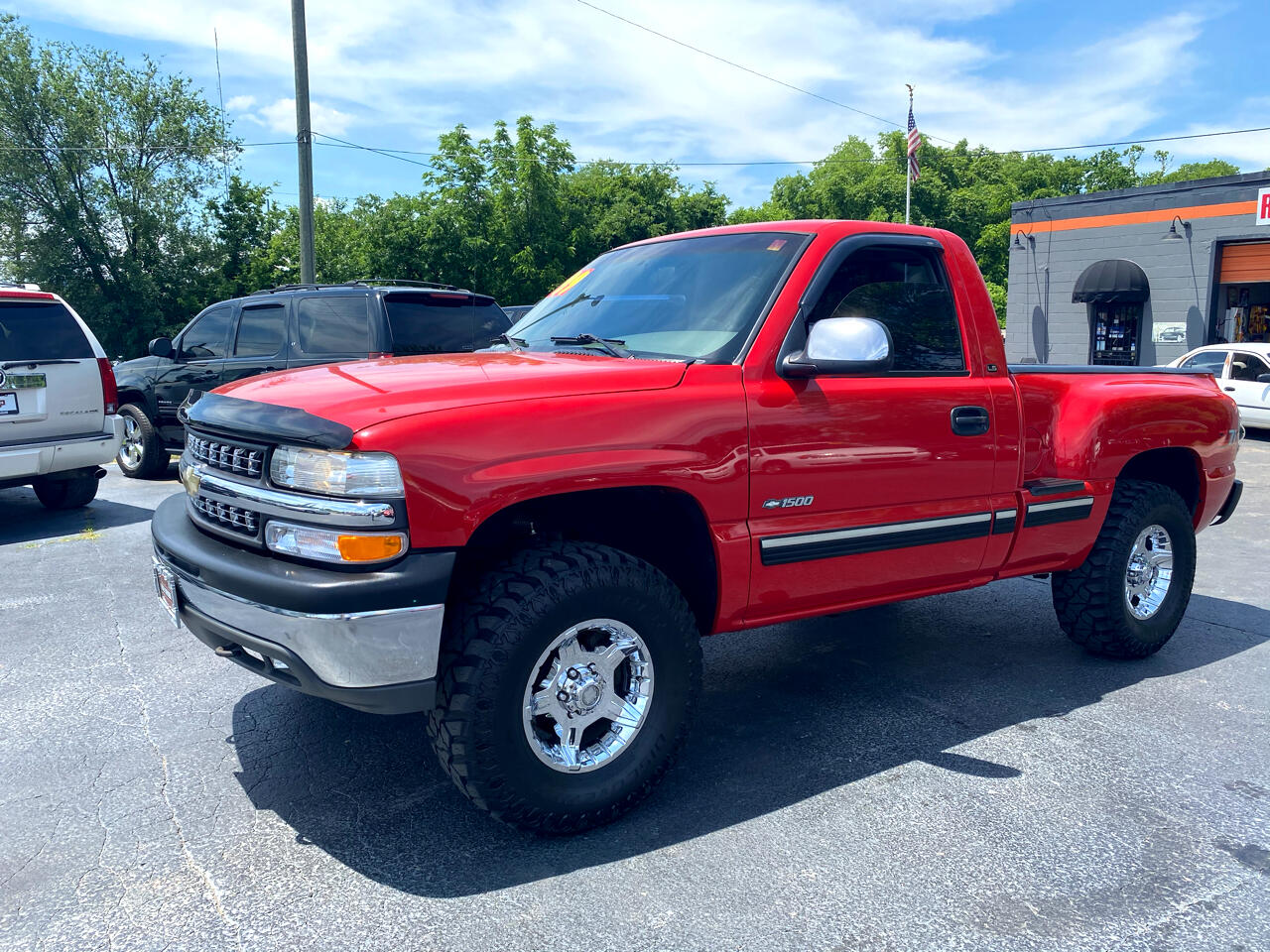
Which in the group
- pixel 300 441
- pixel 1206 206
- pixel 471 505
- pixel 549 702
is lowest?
pixel 549 702

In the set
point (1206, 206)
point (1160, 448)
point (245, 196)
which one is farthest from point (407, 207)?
point (1160, 448)

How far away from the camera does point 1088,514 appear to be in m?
4.39

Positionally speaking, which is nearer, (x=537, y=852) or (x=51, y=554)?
(x=537, y=852)

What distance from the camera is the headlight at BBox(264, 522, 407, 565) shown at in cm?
266

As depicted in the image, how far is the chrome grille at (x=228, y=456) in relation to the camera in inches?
117

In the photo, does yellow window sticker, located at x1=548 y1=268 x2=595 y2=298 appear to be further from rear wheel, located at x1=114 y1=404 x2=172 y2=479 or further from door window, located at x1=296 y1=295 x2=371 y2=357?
rear wheel, located at x1=114 y1=404 x2=172 y2=479

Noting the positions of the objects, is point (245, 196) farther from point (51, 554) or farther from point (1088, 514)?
point (1088, 514)

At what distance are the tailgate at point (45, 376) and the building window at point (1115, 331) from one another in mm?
24928

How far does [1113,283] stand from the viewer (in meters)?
24.9

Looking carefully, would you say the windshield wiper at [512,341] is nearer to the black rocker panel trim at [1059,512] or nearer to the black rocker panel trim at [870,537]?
the black rocker panel trim at [870,537]

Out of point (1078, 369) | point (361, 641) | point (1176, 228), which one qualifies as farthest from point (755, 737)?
point (1176, 228)

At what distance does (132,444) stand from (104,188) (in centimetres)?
2546

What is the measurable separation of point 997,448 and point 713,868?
2.09 meters

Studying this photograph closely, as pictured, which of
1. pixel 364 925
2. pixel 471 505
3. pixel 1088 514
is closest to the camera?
pixel 364 925
